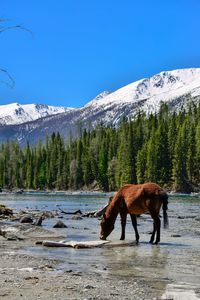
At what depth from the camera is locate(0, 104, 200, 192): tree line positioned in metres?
129

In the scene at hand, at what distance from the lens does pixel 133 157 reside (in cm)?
14438

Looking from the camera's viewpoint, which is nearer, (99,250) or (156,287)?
(156,287)

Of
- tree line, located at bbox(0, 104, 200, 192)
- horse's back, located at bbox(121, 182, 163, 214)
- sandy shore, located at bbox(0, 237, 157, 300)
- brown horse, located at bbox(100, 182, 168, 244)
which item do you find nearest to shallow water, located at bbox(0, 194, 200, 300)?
sandy shore, located at bbox(0, 237, 157, 300)

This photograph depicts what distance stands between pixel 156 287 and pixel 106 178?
480 ft

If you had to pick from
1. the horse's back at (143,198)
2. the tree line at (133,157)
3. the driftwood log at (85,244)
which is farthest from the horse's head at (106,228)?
the tree line at (133,157)

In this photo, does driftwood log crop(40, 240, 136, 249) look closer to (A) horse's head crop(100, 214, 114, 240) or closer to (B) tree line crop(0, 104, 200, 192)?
(A) horse's head crop(100, 214, 114, 240)

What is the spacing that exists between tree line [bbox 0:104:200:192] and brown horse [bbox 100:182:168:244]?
10471 centimetres

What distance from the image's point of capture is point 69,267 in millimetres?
13289

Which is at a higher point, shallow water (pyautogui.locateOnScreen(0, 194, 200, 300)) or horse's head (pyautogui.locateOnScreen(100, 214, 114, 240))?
horse's head (pyautogui.locateOnScreen(100, 214, 114, 240))

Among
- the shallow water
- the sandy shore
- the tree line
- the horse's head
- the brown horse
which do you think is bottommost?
the shallow water

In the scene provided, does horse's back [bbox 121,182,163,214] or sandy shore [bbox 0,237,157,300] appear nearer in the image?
sandy shore [bbox 0,237,157,300]

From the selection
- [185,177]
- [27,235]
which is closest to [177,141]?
[185,177]

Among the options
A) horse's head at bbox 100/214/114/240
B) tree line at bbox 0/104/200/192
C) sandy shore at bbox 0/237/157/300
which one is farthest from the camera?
tree line at bbox 0/104/200/192

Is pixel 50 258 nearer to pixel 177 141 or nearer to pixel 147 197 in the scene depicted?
pixel 147 197
